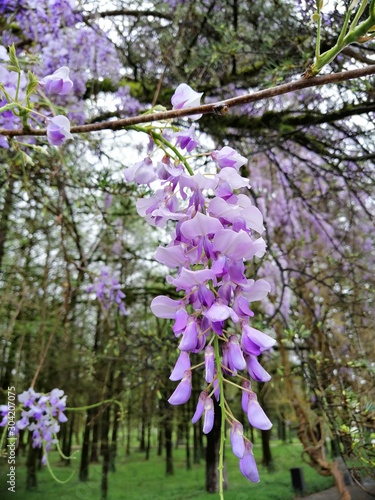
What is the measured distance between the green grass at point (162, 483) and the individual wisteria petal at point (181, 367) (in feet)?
8.20

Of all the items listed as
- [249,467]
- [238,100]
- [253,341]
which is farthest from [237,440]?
[238,100]

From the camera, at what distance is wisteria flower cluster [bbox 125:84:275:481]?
0.61 meters

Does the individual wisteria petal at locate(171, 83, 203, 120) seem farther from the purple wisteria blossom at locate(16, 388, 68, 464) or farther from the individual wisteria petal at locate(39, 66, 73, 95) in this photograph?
the purple wisteria blossom at locate(16, 388, 68, 464)

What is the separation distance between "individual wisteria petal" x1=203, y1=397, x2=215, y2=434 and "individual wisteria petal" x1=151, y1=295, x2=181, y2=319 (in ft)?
0.49

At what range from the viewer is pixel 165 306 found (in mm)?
697

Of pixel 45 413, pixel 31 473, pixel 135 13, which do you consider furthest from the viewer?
pixel 31 473

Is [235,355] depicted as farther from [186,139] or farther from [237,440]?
[186,139]

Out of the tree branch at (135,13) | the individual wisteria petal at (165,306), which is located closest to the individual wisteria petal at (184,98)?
the individual wisteria petal at (165,306)

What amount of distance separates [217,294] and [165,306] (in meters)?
0.10

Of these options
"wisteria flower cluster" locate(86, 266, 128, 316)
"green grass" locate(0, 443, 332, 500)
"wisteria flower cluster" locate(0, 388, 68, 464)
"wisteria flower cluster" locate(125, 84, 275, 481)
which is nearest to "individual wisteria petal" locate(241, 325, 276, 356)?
"wisteria flower cluster" locate(125, 84, 275, 481)

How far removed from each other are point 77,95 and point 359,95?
194cm

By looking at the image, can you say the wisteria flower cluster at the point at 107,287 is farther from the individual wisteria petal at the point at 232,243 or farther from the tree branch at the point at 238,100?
the individual wisteria petal at the point at 232,243

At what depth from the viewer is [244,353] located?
0.67m

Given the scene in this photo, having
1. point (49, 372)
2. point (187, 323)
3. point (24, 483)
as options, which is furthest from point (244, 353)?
point (24, 483)
